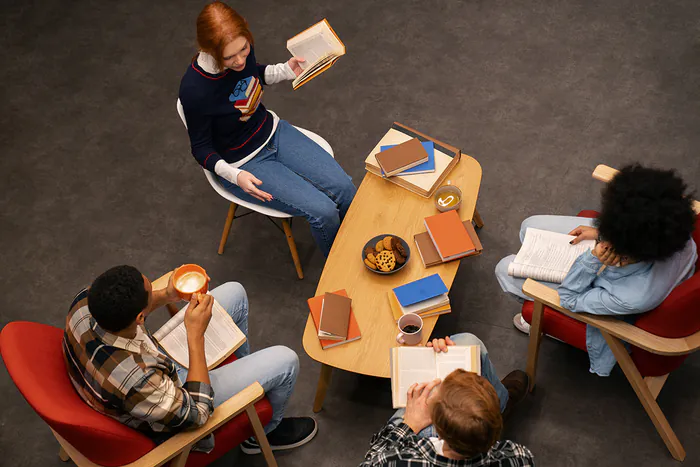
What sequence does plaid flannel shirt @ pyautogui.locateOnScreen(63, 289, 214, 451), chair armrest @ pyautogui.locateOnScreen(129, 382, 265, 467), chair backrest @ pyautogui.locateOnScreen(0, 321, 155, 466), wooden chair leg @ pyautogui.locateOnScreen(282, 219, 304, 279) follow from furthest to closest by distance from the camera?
wooden chair leg @ pyautogui.locateOnScreen(282, 219, 304, 279) → chair armrest @ pyautogui.locateOnScreen(129, 382, 265, 467) → plaid flannel shirt @ pyautogui.locateOnScreen(63, 289, 214, 451) → chair backrest @ pyautogui.locateOnScreen(0, 321, 155, 466)

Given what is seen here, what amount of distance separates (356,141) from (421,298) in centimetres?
158

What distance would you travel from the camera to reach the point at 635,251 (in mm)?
2305

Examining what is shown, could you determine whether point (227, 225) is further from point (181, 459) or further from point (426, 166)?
point (181, 459)

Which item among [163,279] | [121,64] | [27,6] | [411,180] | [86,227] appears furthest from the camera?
[27,6]

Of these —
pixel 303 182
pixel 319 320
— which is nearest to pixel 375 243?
pixel 319 320

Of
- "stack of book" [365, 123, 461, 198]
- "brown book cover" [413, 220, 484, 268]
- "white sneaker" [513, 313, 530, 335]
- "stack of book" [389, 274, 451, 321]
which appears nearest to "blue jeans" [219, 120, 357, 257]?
"stack of book" [365, 123, 461, 198]

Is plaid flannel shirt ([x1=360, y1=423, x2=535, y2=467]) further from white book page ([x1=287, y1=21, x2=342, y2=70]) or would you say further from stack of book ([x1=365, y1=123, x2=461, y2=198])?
white book page ([x1=287, y1=21, x2=342, y2=70])

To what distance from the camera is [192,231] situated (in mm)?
3824

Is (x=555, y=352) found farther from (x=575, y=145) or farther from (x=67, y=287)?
(x=67, y=287)

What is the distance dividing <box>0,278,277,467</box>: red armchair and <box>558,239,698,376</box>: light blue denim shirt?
47.5 inches

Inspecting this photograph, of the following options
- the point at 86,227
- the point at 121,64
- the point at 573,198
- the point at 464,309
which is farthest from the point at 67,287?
the point at 573,198

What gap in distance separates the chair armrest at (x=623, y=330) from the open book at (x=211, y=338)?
1.13 metres

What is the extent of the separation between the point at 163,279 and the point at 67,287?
Answer: 1.24m

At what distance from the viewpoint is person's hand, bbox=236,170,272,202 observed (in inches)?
121
